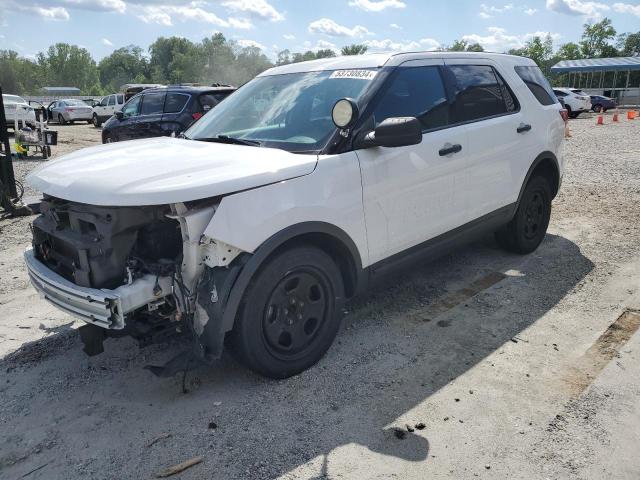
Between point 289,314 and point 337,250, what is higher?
point 337,250

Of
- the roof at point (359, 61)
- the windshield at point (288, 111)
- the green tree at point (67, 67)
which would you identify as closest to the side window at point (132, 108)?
the roof at point (359, 61)

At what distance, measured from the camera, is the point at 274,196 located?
301 centimetres

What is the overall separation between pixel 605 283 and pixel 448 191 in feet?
6.08

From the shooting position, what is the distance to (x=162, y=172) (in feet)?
9.51

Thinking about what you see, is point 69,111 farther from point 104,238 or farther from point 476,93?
point 104,238

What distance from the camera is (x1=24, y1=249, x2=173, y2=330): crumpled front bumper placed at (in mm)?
2775

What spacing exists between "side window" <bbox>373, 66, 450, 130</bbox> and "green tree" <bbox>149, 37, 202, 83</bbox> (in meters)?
106

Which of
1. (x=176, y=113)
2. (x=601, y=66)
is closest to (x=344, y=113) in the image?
(x=176, y=113)

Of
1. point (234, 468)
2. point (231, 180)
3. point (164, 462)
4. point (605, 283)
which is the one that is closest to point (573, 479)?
point (234, 468)

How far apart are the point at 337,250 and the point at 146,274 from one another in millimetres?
1204

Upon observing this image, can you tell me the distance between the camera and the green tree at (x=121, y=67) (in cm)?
13188

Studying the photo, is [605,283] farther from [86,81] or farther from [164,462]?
[86,81]

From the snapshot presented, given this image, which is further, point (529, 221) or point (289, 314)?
point (529, 221)

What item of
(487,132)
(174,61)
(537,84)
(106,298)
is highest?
(174,61)
